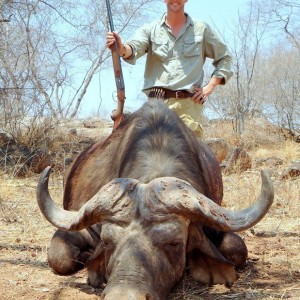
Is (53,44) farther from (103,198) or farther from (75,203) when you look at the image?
(103,198)

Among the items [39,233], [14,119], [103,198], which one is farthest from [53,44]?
[103,198]

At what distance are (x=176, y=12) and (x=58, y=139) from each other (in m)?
8.49

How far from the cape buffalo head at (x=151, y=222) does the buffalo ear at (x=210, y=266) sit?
306mm

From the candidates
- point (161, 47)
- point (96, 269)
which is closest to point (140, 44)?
point (161, 47)

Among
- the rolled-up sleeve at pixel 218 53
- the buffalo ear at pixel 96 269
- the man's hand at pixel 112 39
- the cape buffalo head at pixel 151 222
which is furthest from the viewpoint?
the rolled-up sleeve at pixel 218 53

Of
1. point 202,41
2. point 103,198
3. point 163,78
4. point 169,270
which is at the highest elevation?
point 202,41

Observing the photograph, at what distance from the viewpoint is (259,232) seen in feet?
21.1

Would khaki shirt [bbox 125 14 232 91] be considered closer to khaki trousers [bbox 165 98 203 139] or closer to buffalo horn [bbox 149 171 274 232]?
khaki trousers [bbox 165 98 203 139]

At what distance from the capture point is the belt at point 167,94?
583cm

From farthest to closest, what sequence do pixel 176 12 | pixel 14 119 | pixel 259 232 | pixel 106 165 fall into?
pixel 14 119 < pixel 259 232 < pixel 176 12 < pixel 106 165

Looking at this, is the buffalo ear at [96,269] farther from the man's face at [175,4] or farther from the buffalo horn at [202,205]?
the man's face at [175,4]

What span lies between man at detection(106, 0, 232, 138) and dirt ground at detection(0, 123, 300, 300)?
1.41 m

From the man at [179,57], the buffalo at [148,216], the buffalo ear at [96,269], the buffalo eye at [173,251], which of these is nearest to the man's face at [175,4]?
the man at [179,57]

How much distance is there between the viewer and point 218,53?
600 cm
